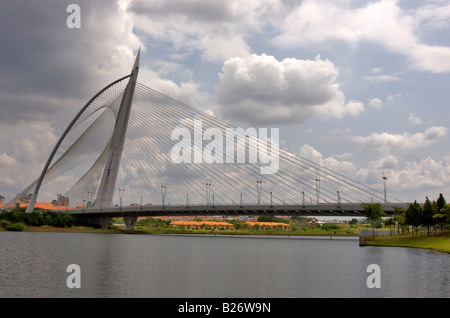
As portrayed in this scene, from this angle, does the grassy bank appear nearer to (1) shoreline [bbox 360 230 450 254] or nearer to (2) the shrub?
(1) shoreline [bbox 360 230 450 254]

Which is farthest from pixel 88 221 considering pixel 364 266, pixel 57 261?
pixel 364 266


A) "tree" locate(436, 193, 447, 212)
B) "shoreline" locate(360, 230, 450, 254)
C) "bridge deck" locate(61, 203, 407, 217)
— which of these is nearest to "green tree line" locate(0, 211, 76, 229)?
"bridge deck" locate(61, 203, 407, 217)

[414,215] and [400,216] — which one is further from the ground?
[414,215]

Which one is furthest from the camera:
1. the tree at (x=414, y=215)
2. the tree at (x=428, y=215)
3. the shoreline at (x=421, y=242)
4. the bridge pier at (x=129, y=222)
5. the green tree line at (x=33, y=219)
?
Result: the bridge pier at (x=129, y=222)

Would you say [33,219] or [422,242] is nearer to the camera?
[422,242]

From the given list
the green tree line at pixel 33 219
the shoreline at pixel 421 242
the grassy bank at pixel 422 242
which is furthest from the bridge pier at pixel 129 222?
the grassy bank at pixel 422 242

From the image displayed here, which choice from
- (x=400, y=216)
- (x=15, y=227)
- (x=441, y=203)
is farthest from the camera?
(x=15, y=227)

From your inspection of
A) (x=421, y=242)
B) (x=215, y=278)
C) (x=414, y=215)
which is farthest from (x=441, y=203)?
(x=215, y=278)

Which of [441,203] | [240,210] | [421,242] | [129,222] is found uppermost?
[441,203]

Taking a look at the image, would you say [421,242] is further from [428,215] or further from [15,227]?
[15,227]

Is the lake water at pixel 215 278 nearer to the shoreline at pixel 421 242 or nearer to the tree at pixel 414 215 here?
the shoreline at pixel 421 242

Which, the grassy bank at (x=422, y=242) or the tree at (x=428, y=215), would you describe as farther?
the tree at (x=428, y=215)
